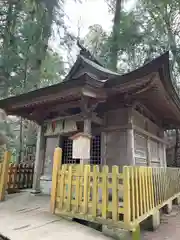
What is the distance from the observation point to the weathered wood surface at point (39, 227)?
10.3 feet

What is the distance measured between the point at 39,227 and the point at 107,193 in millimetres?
1351

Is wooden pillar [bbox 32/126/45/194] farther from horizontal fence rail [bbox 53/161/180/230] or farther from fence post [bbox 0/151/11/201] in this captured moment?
horizontal fence rail [bbox 53/161/180/230]

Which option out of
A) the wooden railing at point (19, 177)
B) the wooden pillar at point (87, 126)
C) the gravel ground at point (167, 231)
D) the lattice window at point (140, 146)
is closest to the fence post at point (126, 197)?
the gravel ground at point (167, 231)

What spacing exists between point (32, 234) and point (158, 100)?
18.2ft

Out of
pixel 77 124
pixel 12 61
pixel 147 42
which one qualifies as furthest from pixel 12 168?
pixel 147 42

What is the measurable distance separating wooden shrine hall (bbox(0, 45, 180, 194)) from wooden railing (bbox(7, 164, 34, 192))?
1.44 metres

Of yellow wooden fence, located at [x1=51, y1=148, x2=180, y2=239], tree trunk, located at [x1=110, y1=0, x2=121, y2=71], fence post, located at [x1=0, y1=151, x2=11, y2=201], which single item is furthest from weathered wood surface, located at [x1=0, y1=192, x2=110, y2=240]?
tree trunk, located at [x1=110, y1=0, x2=121, y2=71]

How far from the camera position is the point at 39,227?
11.6ft

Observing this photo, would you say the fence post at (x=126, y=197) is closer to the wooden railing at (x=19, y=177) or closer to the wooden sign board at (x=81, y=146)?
the wooden sign board at (x=81, y=146)

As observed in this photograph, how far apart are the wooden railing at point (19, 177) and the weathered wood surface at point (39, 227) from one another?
10.5ft

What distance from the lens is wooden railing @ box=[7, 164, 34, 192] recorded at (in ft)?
26.1

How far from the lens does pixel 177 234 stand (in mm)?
4496

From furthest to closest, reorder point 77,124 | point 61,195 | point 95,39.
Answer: point 95,39
point 77,124
point 61,195

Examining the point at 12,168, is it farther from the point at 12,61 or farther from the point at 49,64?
the point at 49,64
